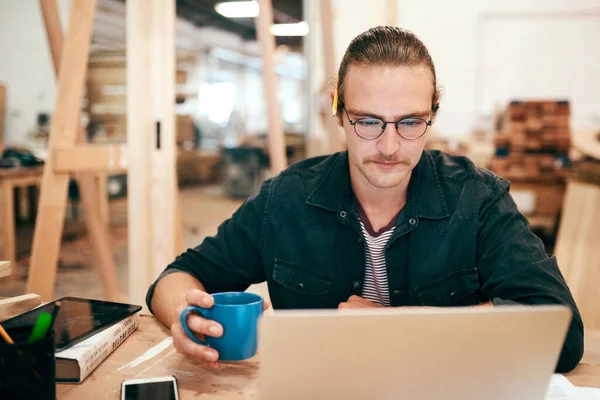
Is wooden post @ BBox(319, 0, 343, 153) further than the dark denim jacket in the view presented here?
Yes

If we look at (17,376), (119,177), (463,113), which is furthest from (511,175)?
(119,177)

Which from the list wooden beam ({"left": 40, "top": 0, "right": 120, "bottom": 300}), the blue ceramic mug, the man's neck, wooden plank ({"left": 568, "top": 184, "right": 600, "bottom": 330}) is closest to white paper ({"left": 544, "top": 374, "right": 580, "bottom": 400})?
the blue ceramic mug

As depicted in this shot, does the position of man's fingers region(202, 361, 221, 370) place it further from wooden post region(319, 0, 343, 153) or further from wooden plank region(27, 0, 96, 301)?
wooden post region(319, 0, 343, 153)

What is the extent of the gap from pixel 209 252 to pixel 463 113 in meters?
6.06

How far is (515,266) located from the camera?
1.09 m

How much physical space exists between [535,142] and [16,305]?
4.04 metres

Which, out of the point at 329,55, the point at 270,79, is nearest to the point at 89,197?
the point at 270,79

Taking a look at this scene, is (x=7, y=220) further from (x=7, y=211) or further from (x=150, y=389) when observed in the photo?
(x=150, y=389)

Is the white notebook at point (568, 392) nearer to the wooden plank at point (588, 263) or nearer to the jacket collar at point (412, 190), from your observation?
the jacket collar at point (412, 190)

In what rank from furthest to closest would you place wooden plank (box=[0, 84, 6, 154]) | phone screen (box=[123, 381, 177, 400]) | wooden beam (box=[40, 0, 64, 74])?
wooden plank (box=[0, 84, 6, 154])
wooden beam (box=[40, 0, 64, 74])
phone screen (box=[123, 381, 177, 400])

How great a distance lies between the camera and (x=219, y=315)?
857mm

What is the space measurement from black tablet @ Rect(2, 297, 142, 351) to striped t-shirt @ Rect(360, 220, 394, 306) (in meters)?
0.53

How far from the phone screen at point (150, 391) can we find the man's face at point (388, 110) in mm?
623

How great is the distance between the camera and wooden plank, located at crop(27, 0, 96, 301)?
1.78 meters
